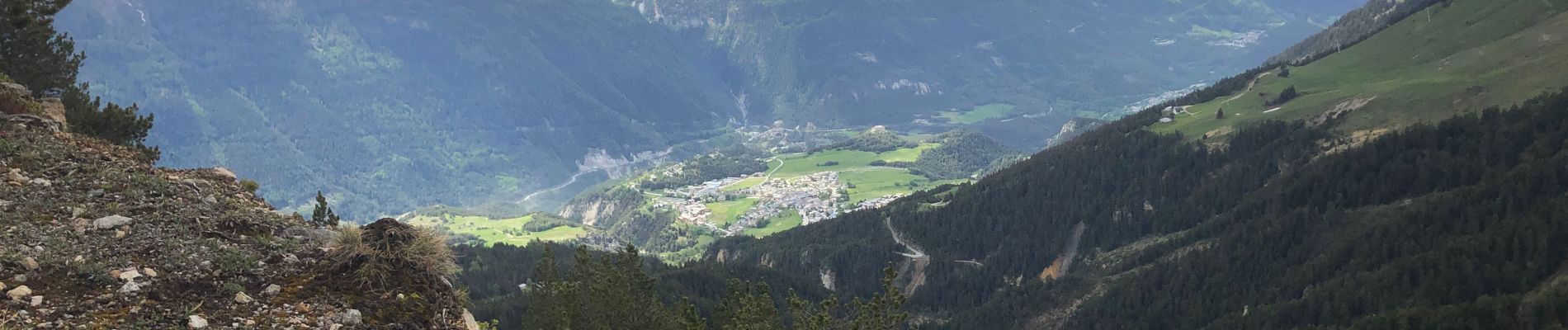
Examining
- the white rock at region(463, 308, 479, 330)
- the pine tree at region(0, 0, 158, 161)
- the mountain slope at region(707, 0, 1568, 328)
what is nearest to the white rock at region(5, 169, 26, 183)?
the white rock at region(463, 308, 479, 330)

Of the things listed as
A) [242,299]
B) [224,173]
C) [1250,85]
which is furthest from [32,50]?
[1250,85]

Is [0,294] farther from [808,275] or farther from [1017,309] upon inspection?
[808,275]

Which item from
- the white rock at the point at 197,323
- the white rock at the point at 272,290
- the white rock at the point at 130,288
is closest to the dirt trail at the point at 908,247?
the white rock at the point at 272,290

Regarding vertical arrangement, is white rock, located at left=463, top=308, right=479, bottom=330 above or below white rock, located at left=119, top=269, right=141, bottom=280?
below

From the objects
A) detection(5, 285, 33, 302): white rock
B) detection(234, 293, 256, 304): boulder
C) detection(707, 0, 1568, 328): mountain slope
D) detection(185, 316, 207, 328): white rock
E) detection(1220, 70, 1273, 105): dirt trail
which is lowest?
detection(707, 0, 1568, 328): mountain slope

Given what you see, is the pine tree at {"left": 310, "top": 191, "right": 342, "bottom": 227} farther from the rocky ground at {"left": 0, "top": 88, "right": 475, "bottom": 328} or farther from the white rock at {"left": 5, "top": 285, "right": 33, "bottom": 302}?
the white rock at {"left": 5, "top": 285, "right": 33, "bottom": 302}

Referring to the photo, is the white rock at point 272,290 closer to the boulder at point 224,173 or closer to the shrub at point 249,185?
the boulder at point 224,173

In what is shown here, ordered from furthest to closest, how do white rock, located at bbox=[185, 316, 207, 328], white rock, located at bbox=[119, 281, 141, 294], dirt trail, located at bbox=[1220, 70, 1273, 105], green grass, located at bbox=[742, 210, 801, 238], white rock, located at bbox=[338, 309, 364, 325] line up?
green grass, located at bbox=[742, 210, 801, 238] → dirt trail, located at bbox=[1220, 70, 1273, 105] → white rock, located at bbox=[338, 309, 364, 325] → white rock, located at bbox=[119, 281, 141, 294] → white rock, located at bbox=[185, 316, 207, 328]
